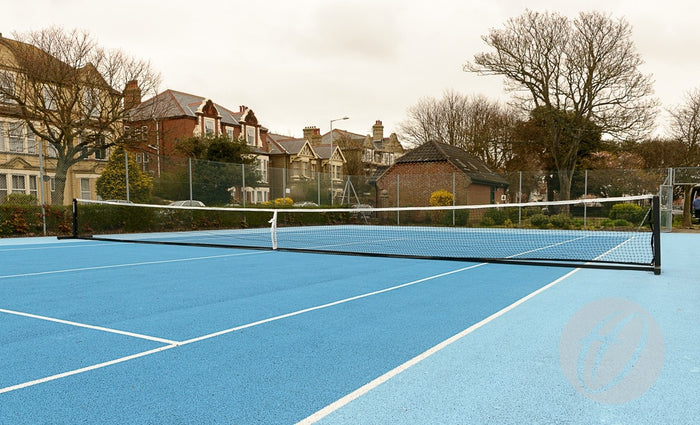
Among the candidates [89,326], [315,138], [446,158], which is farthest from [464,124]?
[89,326]

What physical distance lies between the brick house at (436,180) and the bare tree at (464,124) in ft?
25.1

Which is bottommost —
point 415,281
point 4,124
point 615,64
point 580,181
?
point 415,281

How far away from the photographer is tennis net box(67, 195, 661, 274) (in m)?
13.9

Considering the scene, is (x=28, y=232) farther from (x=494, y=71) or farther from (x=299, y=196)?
(x=494, y=71)

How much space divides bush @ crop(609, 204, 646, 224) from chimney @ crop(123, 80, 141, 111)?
25031mm

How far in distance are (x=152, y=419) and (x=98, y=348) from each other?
1832 mm

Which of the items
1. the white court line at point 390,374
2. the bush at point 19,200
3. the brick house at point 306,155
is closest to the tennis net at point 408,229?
the bush at point 19,200

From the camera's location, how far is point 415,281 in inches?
333

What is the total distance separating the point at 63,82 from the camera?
24484mm

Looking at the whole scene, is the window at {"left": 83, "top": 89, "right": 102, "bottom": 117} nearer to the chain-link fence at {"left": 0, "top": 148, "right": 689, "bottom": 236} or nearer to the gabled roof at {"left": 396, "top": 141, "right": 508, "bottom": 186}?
the chain-link fence at {"left": 0, "top": 148, "right": 689, "bottom": 236}

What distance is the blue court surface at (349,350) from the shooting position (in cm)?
328

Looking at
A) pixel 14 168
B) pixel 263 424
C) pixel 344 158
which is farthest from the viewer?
pixel 344 158

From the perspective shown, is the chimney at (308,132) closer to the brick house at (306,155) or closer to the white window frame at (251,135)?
the brick house at (306,155)

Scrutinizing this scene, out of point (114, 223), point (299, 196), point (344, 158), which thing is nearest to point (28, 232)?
point (114, 223)
